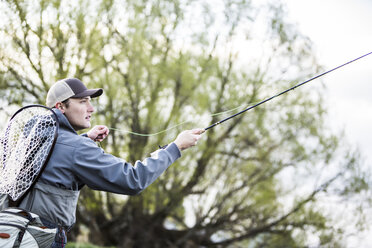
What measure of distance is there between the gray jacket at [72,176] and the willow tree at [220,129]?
6537 mm


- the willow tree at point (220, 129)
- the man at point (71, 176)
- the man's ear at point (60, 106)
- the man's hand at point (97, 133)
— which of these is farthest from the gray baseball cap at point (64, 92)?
the willow tree at point (220, 129)

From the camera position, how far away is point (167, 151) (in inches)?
88.1

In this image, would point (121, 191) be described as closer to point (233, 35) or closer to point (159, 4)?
point (159, 4)

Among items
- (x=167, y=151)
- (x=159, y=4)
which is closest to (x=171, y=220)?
(x=159, y=4)

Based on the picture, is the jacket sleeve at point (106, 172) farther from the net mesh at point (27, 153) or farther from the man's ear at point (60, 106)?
the man's ear at point (60, 106)

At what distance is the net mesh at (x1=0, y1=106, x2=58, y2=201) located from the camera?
2.01 meters

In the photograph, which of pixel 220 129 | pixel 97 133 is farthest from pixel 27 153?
pixel 220 129

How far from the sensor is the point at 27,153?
2068mm

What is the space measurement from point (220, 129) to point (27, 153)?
7649 millimetres

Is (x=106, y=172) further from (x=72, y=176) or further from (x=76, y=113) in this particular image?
(x=76, y=113)

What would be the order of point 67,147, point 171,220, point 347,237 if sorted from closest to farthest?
point 67,147 < point 347,237 < point 171,220

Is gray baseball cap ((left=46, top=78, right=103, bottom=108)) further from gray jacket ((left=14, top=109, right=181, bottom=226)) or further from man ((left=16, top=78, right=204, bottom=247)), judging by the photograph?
gray jacket ((left=14, top=109, right=181, bottom=226))

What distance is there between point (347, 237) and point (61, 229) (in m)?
9.00

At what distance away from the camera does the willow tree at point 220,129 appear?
8.91 metres
